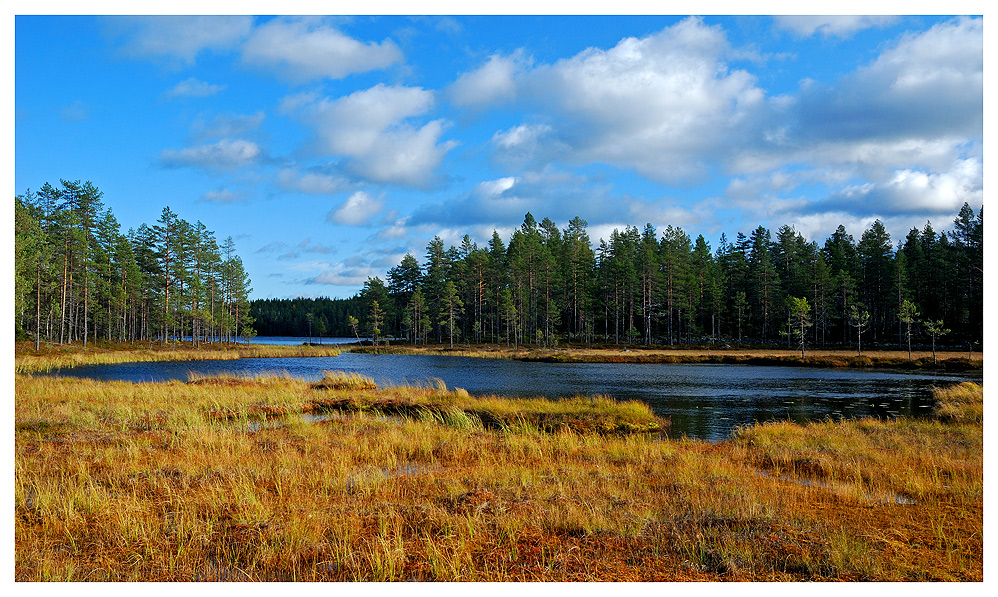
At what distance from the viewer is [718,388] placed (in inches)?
1395

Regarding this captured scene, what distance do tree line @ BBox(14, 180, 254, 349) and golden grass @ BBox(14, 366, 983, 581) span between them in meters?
49.3

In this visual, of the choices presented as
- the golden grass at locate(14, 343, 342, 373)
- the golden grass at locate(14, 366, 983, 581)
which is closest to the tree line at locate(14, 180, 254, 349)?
the golden grass at locate(14, 343, 342, 373)

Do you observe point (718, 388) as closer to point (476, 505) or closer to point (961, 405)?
point (961, 405)

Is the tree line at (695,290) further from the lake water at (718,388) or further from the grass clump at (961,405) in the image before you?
the grass clump at (961,405)

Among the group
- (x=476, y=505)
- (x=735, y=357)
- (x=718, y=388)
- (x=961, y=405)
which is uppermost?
(x=476, y=505)

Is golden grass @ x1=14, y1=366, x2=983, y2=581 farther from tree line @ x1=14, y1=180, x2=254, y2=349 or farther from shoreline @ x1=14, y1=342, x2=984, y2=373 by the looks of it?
tree line @ x1=14, y1=180, x2=254, y2=349

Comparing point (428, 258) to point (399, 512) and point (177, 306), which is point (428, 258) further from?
point (399, 512)

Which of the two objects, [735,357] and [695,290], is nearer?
[735,357]

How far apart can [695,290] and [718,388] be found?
5488cm

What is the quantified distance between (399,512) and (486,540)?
1.69 metres

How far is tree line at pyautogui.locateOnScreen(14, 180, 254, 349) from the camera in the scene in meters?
58.1

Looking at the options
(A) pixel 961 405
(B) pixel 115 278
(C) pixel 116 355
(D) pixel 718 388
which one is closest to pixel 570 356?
(D) pixel 718 388

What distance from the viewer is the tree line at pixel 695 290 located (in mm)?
77000
